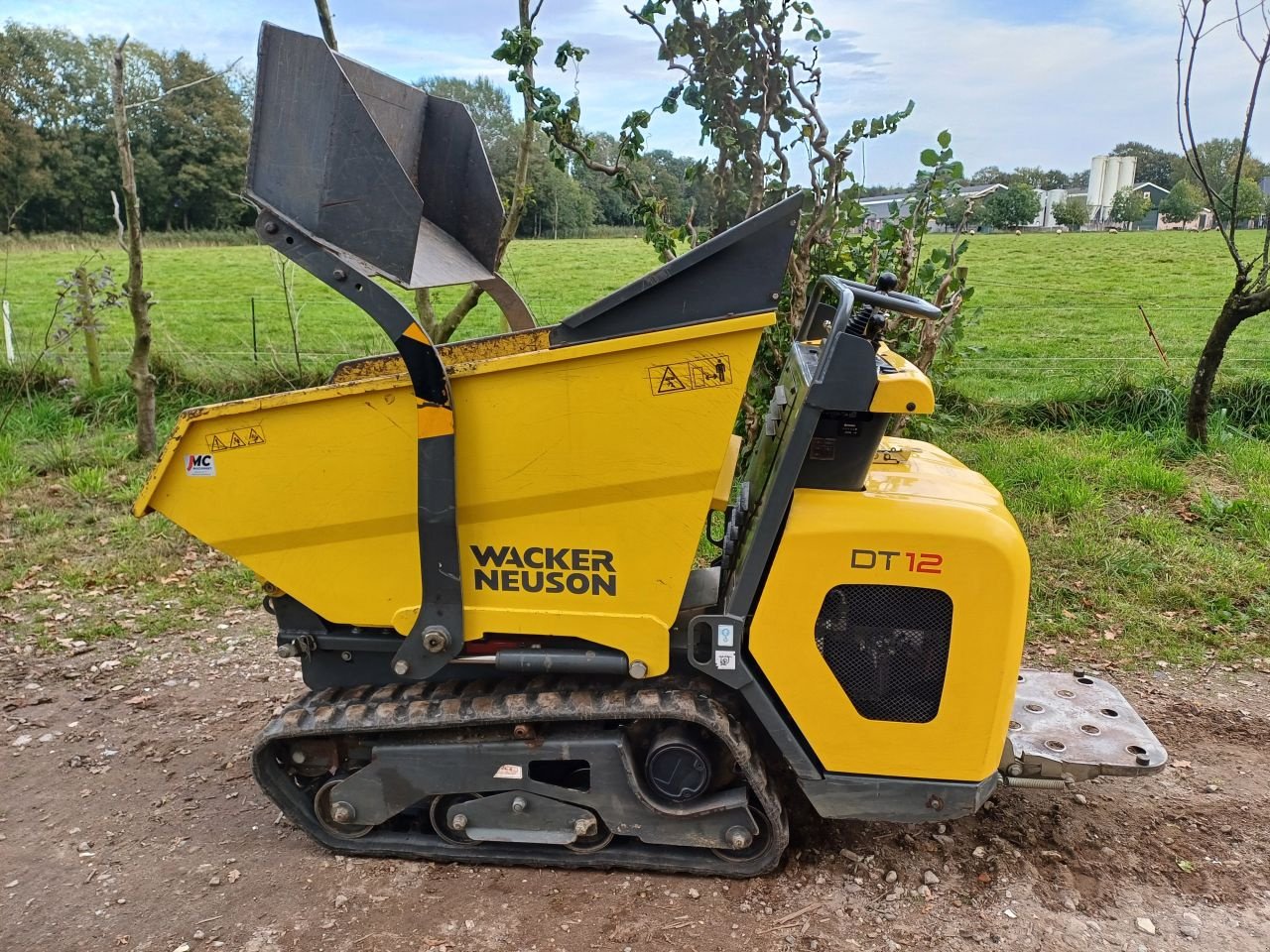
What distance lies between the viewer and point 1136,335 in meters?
12.6

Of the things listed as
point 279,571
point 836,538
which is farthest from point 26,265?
point 836,538

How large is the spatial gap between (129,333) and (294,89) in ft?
40.8

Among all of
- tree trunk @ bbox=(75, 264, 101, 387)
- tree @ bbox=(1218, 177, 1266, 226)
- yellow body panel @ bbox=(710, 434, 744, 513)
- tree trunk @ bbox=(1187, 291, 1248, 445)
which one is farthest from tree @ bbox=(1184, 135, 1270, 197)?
tree trunk @ bbox=(75, 264, 101, 387)

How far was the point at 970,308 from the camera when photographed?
693 centimetres

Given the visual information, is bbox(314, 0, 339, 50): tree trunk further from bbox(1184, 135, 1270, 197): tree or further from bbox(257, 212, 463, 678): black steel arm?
bbox(1184, 135, 1270, 197): tree

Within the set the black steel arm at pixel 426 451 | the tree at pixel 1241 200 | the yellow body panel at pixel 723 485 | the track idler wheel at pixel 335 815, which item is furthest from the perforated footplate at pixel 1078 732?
the tree at pixel 1241 200

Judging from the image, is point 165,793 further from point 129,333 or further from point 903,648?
point 129,333

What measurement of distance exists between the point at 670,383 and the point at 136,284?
6.00 metres

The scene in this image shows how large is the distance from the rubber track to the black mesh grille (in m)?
0.42

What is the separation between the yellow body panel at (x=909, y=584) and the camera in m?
2.73

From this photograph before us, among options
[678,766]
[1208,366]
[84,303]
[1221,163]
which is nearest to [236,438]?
[678,766]

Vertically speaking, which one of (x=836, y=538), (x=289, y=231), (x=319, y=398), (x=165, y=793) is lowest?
(x=165, y=793)

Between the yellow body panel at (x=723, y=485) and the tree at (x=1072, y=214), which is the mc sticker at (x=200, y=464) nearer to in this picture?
the yellow body panel at (x=723, y=485)

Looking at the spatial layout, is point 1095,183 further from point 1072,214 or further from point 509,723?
point 509,723
